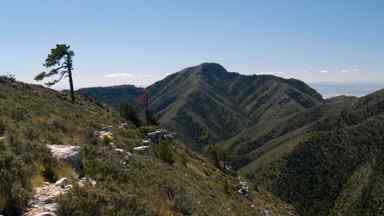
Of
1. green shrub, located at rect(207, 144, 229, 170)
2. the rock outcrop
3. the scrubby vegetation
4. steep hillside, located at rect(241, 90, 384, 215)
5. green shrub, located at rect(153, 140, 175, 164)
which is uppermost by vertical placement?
the rock outcrop

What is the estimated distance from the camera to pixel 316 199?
504ft

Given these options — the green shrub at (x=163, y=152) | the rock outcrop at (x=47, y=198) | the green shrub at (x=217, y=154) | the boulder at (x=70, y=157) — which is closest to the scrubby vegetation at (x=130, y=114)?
the green shrub at (x=217, y=154)

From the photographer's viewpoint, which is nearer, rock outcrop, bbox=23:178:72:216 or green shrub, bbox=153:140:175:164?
rock outcrop, bbox=23:178:72:216

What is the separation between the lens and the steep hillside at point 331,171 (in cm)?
13912

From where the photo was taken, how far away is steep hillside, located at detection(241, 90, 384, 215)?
13912 centimetres

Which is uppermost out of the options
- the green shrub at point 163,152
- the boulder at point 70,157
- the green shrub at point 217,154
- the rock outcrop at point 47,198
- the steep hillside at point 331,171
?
the boulder at point 70,157

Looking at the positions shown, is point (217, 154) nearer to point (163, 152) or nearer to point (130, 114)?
point (130, 114)

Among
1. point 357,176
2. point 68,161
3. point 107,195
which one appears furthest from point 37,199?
point 357,176

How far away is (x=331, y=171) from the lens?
163m

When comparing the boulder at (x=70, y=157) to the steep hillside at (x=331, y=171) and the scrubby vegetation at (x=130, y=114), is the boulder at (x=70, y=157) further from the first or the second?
the steep hillside at (x=331, y=171)

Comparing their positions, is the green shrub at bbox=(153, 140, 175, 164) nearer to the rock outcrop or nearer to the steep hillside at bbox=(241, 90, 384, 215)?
the rock outcrop

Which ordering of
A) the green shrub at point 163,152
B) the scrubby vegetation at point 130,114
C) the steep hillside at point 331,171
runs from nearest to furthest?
the green shrub at point 163,152 → the scrubby vegetation at point 130,114 → the steep hillside at point 331,171

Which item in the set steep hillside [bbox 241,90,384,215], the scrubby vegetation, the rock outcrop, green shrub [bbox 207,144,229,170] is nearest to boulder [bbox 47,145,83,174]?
the rock outcrop

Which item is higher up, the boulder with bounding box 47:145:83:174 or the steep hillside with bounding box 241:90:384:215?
the boulder with bounding box 47:145:83:174
